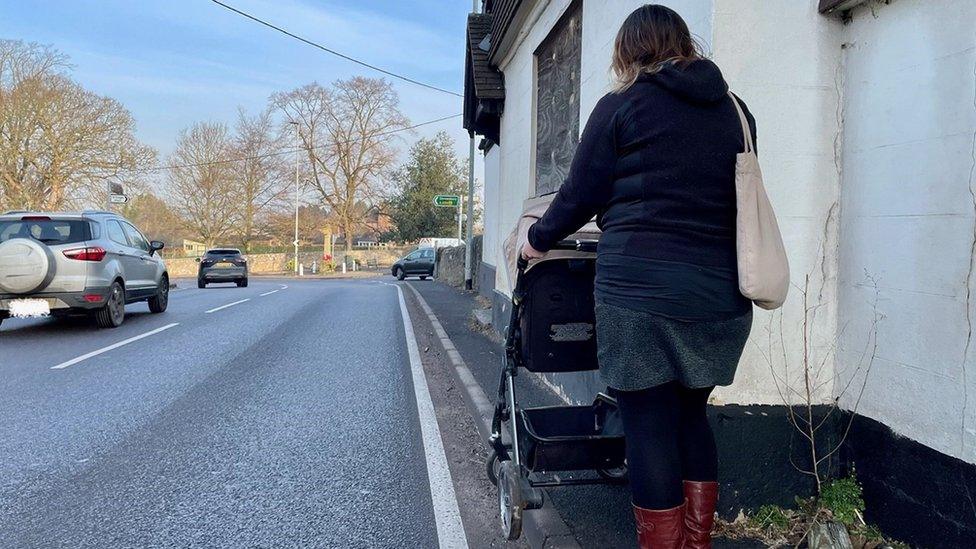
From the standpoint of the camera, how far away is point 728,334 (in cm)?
214

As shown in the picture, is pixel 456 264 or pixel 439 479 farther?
pixel 456 264

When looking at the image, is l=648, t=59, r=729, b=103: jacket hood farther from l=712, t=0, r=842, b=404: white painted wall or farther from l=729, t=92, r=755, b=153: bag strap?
l=712, t=0, r=842, b=404: white painted wall

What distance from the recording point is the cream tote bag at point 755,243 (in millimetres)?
2074

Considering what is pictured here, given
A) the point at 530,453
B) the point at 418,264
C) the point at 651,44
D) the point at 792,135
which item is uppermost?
the point at 651,44

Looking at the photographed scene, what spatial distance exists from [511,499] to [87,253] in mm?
8724

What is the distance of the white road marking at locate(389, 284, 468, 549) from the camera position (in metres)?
3.16

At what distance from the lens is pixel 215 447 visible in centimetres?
438

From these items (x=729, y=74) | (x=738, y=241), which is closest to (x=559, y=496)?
(x=738, y=241)

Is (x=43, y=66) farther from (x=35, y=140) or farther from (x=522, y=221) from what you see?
(x=522, y=221)

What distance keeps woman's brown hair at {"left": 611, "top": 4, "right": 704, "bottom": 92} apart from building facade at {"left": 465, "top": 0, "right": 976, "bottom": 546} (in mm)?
791

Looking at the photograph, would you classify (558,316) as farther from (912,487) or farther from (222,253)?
(222,253)

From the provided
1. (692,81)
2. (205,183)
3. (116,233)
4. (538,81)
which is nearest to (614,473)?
(692,81)

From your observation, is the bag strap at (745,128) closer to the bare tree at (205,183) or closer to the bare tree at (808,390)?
the bare tree at (808,390)

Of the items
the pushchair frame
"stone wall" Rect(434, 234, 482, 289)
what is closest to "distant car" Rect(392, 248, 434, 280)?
"stone wall" Rect(434, 234, 482, 289)
